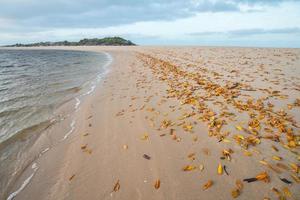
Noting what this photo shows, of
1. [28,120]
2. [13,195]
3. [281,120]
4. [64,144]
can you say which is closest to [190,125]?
[281,120]

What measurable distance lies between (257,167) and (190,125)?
1.88 meters

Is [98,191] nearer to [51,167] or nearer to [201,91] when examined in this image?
[51,167]

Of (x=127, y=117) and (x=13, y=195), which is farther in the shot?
(x=127, y=117)

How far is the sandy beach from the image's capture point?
3055 mm

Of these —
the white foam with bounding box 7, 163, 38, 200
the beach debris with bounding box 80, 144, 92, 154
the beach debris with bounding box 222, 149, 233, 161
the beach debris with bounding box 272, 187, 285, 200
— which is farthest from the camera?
the beach debris with bounding box 80, 144, 92, 154

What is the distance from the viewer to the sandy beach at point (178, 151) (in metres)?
3.05

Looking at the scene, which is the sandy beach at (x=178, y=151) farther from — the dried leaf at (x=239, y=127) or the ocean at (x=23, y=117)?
the ocean at (x=23, y=117)

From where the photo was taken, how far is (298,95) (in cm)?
638

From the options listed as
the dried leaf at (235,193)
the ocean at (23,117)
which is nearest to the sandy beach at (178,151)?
the dried leaf at (235,193)

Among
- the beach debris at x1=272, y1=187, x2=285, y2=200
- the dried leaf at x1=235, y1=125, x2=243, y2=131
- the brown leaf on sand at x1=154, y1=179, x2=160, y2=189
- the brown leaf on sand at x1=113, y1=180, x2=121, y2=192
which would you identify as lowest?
the brown leaf on sand at x1=113, y1=180, x2=121, y2=192

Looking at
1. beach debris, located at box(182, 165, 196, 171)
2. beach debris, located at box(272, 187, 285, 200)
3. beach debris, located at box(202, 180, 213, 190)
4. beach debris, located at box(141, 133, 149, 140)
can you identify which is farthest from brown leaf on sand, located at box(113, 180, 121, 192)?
beach debris, located at box(272, 187, 285, 200)

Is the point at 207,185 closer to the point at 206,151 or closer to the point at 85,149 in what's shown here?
the point at 206,151

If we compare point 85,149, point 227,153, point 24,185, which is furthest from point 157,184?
point 24,185

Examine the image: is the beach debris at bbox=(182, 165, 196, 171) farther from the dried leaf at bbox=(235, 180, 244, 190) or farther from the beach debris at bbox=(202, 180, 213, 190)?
the dried leaf at bbox=(235, 180, 244, 190)
